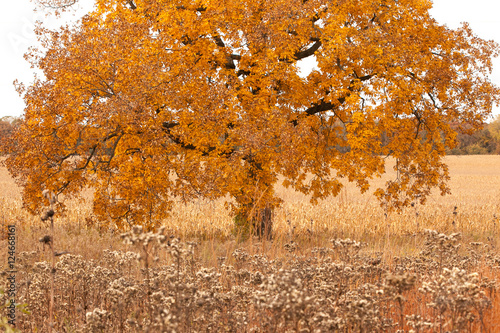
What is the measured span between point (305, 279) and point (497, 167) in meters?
68.0

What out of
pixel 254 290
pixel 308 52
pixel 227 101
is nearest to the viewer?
pixel 254 290

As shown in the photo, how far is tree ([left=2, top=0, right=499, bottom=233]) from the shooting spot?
11.3 m

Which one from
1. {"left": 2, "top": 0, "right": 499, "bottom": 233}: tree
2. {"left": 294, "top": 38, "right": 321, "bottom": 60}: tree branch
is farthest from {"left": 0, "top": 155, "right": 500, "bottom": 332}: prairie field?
{"left": 294, "top": 38, "right": 321, "bottom": 60}: tree branch

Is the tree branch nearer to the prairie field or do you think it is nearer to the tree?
the tree

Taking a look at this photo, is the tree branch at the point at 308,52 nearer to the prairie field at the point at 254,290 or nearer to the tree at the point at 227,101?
the tree at the point at 227,101

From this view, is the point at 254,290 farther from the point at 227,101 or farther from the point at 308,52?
the point at 308,52

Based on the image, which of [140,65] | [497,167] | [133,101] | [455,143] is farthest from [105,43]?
[497,167]

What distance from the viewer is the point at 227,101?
1141 centimetres

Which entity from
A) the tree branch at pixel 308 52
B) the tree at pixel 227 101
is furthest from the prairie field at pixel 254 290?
the tree branch at pixel 308 52

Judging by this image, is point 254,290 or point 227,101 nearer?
point 254,290

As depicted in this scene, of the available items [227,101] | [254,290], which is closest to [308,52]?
[227,101]

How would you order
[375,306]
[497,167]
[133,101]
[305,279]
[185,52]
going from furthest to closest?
[497,167], [185,52], [133,101], [305,279], [375,306]

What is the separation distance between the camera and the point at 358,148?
12953 mm

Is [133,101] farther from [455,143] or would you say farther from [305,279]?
[455,143]
